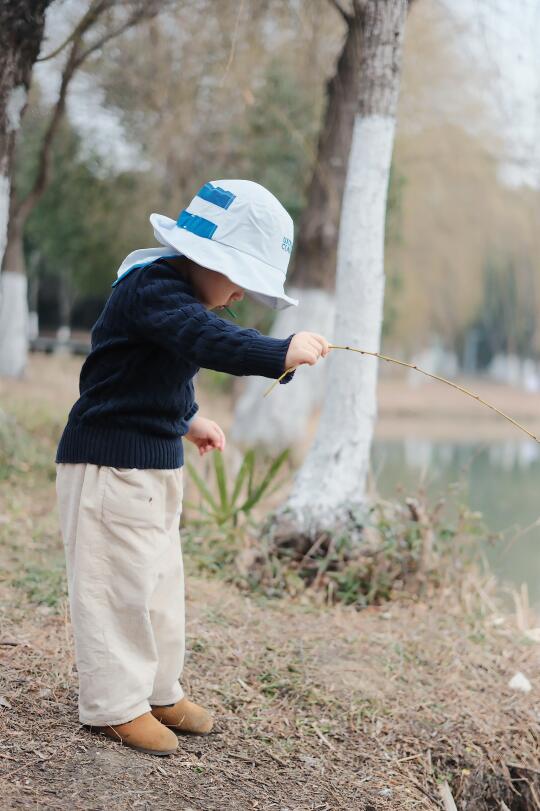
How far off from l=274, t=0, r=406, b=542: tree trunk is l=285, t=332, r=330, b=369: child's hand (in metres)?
2.24

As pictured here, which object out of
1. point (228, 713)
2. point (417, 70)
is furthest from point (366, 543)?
point (417, 70)

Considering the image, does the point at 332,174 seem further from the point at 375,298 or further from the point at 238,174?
the point at 238,174

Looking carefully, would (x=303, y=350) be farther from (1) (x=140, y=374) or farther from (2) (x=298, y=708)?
(2) (x=298, y=708)

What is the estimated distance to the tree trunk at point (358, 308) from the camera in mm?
4297

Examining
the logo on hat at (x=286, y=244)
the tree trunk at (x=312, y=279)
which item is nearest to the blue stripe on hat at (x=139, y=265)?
the logo on hat at (x=286, y=244)

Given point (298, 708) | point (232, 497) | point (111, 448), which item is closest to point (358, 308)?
point (232, 497)

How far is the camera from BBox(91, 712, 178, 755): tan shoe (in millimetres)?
2377

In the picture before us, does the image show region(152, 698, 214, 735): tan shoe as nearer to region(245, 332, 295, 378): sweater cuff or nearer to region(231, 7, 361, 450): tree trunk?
region(245, 332, 295, 378): sweater cuff

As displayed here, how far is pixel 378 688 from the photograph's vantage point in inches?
126

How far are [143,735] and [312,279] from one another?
681cm

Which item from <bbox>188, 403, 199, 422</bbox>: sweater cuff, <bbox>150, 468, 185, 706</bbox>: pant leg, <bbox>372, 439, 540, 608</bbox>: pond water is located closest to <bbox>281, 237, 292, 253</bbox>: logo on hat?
<bbox>188, 403, 199, 422</bbox>: sweater cuff

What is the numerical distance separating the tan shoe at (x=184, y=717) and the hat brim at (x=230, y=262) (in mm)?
1219

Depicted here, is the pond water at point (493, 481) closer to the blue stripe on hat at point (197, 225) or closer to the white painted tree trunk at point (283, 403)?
the white painted tree trunk at point (283, 403)

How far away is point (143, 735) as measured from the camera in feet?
7.81
